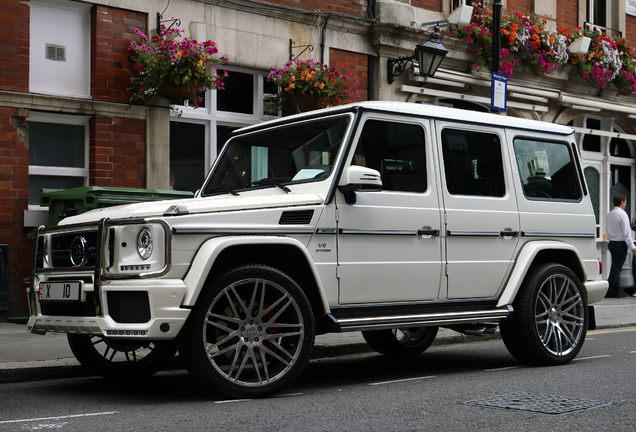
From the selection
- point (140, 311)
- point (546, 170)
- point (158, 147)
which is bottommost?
point (140, 311)

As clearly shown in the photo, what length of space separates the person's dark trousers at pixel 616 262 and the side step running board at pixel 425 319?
9.28m

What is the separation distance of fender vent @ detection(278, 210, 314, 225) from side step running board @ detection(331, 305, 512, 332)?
734 mm

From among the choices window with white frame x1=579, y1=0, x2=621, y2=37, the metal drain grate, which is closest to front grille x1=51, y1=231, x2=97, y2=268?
the metal drain grate

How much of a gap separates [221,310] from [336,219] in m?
1.10

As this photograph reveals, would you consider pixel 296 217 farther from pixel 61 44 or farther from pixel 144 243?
pixel 61 44

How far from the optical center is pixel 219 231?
17.8ft

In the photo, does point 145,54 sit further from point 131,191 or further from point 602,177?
point 602,177

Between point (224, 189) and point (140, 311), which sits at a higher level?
point (224, 189)

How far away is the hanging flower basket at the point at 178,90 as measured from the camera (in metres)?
11.2

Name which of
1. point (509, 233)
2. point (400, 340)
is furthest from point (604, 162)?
point (509, 233)

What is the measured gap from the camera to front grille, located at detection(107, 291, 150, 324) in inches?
204

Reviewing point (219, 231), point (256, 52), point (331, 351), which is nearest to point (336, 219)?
point (219, 231)

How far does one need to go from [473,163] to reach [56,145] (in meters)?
6.39

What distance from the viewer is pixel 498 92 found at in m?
12.2
